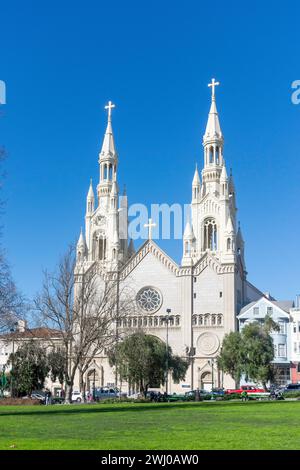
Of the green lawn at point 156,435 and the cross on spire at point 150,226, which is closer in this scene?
the green lawn at point 156,435

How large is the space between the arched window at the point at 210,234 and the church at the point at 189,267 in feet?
0.50

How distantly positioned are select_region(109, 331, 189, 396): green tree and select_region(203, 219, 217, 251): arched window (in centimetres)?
2786

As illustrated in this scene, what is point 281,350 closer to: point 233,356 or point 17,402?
point 233,356

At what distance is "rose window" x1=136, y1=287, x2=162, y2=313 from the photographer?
3858 inches

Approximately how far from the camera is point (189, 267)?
96.2 m

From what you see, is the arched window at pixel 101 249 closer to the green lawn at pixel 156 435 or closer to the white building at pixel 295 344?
the white building at pixel 295 344

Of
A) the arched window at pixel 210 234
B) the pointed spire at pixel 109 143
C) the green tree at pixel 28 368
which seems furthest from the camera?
the pointed spire at pixel 109 143

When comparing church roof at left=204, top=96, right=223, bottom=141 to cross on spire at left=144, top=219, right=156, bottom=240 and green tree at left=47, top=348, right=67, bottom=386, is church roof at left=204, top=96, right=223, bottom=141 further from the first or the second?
green tree at left=47, top=348, right=67, bottom=386

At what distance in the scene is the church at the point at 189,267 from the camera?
304 feet

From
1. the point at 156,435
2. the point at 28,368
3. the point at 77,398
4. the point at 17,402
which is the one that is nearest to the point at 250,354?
the point at 77,398

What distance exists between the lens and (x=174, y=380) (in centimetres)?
8625

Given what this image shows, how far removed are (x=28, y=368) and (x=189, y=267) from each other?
33.0 metres

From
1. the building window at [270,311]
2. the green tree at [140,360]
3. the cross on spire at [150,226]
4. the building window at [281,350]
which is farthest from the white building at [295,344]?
the cross on spire at [150,226]
